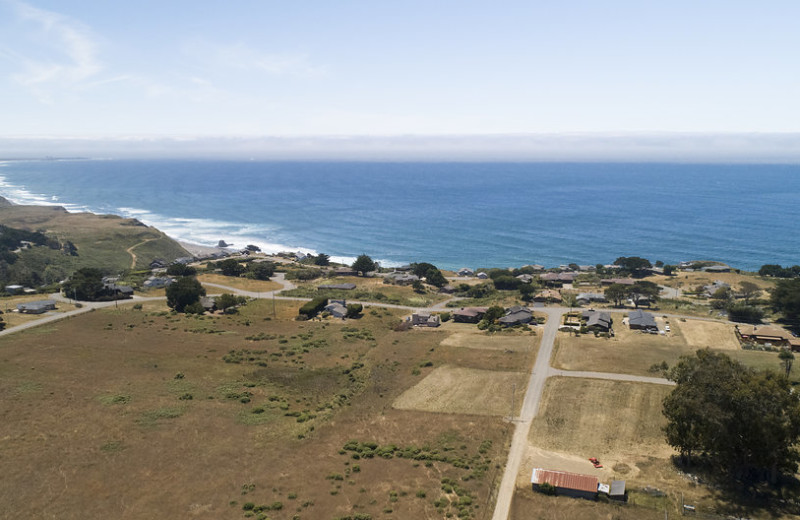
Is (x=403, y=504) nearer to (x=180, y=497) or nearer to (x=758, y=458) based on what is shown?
(x=180, y=497)

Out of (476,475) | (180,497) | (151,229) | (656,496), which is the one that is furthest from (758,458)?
(151,229)

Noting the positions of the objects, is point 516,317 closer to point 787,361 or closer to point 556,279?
point 787,361

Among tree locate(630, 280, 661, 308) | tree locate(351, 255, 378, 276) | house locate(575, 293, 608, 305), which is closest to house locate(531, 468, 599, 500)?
house locate(575, 293, 608, 305)

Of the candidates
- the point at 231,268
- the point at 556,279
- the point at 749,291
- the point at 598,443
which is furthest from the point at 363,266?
the point at 598,443

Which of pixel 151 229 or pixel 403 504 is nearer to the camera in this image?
pixel 403 504

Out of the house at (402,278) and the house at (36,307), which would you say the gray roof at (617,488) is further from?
the house at (36,307)

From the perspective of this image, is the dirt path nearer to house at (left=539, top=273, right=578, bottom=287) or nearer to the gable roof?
house at (left=539, top=273, right=578, bottom=287)

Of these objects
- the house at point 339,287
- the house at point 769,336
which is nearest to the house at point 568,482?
the house at point 769,336
